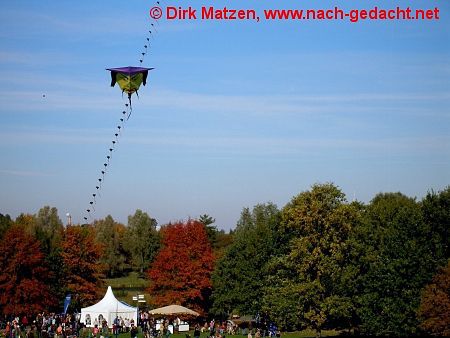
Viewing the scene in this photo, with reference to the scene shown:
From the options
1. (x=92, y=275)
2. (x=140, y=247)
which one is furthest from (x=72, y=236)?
(x=140, y=247)

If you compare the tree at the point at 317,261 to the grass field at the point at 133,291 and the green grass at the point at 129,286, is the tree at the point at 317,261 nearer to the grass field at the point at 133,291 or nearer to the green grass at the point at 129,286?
the grass field at the point at 133,291

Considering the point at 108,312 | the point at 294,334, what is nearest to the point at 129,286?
the point at 108,312

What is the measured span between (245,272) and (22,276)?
62.2ft

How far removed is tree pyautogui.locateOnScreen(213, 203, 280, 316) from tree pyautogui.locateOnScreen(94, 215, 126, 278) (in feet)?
177

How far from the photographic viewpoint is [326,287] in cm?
5600

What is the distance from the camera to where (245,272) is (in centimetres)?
6938

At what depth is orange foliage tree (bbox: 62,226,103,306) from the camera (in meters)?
76.7

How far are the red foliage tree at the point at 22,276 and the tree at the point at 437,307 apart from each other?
1310 inches

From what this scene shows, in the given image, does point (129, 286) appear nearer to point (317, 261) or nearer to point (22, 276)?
point (22, 276)

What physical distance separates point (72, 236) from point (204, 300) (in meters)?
14.8

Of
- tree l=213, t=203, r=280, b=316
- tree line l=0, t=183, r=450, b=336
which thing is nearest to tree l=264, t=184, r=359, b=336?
tree line l=0, t=183, r=450, b=336

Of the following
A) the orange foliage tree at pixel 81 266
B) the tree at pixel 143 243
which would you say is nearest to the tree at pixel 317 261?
the orange foliage tree at pixel 81 266

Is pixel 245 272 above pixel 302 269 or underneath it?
above

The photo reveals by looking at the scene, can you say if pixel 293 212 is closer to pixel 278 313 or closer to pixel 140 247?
pixel 278 313
